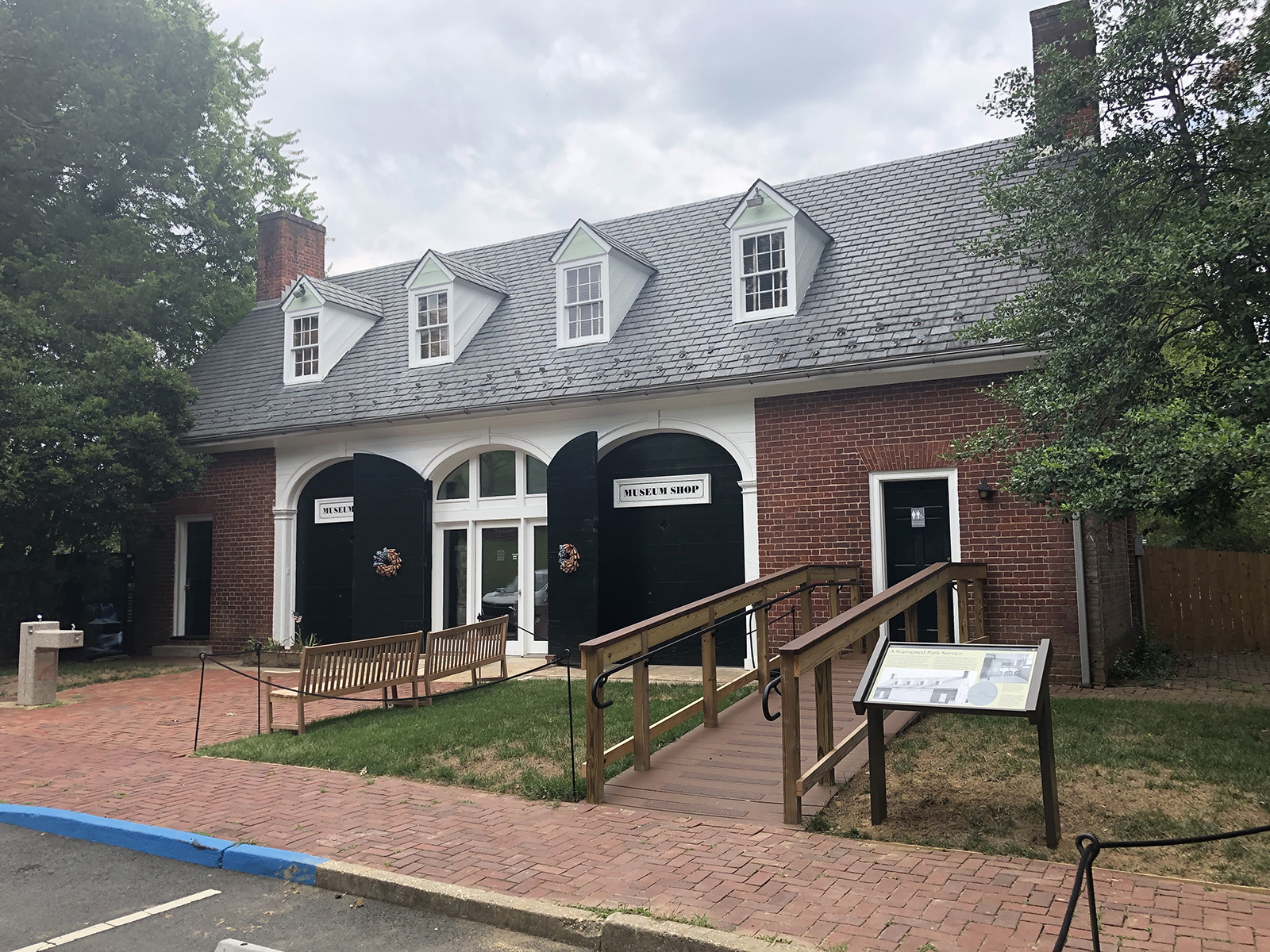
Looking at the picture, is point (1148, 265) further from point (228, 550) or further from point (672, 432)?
point (228, 550)

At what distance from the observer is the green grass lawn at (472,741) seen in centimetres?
756

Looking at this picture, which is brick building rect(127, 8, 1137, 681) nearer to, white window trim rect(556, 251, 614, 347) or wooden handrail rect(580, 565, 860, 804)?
white window trim rect(556, 251, 614, 347)

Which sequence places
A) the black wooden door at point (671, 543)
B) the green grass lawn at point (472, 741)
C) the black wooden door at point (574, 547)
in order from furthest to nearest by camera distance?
1. the black wooden door at point (574, 547)
2. the black wooden door at point (671, 543)
3. the green grass lawn at point (472, 741)

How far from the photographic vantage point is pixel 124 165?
2000cm

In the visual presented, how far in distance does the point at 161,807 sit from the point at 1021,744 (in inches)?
255

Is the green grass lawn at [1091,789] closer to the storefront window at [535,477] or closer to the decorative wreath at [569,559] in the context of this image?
the decorative wreath at [569,559]

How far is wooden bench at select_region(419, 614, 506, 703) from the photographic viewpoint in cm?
1065

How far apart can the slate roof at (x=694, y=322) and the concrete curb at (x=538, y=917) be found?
827 centimetres

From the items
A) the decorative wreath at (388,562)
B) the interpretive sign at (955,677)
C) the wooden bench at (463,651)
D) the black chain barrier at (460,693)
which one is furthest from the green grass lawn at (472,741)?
the decorative wreath at (388,562)

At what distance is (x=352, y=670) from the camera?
9.84 m

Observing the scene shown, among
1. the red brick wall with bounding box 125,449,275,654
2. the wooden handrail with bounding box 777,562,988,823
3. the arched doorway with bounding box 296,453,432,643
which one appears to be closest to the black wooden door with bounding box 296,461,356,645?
the arched doorway with bounding box 296,453,432,643

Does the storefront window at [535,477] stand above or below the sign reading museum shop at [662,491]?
above

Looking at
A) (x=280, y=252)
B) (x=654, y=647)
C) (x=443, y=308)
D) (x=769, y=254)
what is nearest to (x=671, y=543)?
(x=769, y=254)

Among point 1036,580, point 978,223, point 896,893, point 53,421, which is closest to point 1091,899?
point 896,893
